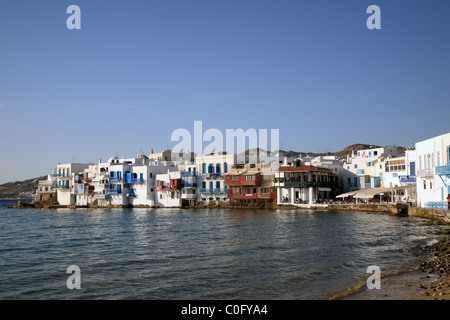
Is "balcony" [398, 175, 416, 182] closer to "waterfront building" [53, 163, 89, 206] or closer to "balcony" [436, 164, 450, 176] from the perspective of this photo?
"balcony" [436, 164, 450, 176]

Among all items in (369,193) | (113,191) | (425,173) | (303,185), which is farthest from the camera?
(113,191)

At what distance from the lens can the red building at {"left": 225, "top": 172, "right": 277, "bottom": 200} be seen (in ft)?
207

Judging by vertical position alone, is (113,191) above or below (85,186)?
below

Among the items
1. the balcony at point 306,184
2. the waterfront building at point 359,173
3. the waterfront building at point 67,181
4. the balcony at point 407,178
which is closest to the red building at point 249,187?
the balcony at point 306,184

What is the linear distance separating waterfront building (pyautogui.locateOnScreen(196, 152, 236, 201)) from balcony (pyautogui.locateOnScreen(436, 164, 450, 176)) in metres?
37.1

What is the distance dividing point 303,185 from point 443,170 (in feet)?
84.7

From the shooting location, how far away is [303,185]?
194 feet

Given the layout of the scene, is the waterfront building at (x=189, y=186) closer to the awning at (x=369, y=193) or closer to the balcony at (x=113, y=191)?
the balcony at (x=113, y=191)

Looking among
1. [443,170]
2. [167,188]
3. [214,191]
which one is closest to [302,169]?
[214,191]

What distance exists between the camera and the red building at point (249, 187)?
63.1 m

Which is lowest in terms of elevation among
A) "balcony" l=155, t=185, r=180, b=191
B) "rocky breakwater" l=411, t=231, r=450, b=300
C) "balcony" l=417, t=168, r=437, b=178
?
"rocky breakwater" l=411, t=231, r=450, b=300

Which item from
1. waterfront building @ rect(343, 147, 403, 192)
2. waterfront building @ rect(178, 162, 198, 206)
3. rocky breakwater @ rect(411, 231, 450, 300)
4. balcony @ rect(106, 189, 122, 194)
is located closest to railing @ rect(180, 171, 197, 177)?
waterfront building @ rect(178, 162, 198, 206)

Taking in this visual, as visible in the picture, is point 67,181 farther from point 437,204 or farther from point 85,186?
point 437,204
